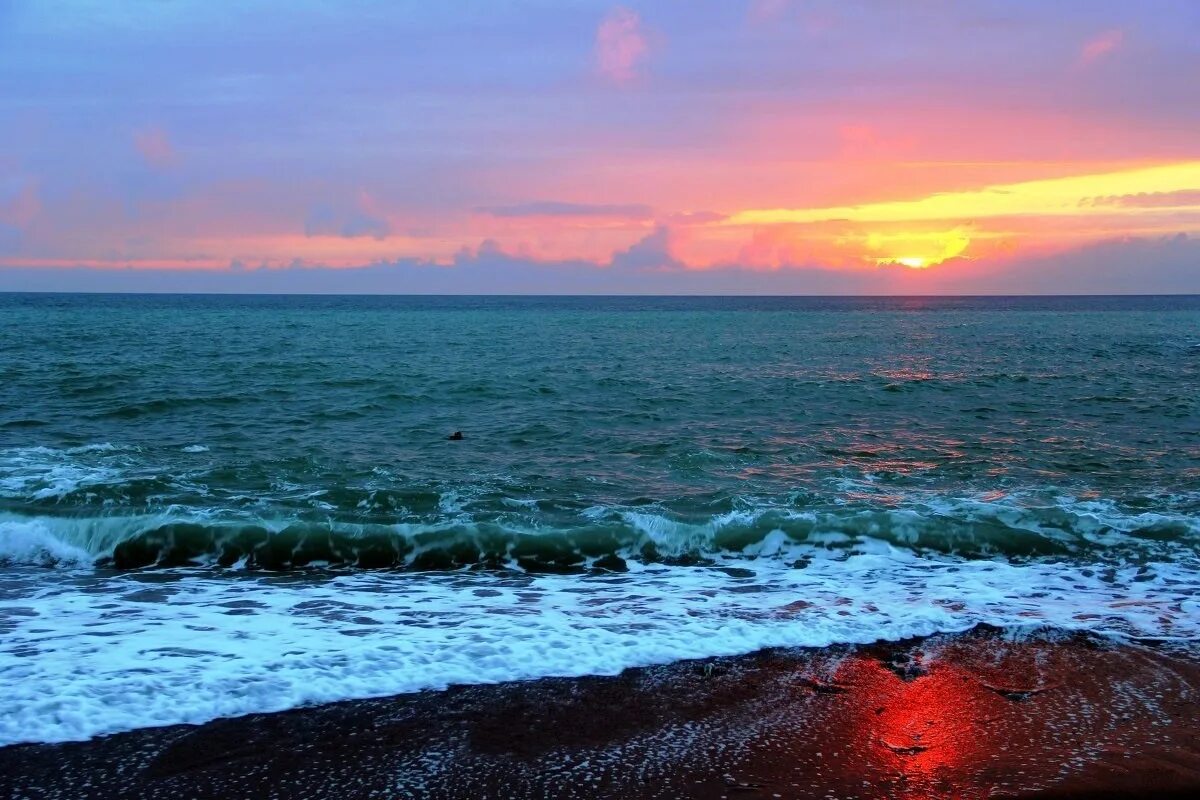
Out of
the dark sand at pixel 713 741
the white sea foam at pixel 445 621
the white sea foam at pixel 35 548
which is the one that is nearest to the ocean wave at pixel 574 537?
the white sea foam at pixel 35 548

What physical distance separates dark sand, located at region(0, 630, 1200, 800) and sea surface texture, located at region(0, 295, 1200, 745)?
430 millimetres

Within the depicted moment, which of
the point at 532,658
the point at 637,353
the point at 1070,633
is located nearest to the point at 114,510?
the point at 532,658

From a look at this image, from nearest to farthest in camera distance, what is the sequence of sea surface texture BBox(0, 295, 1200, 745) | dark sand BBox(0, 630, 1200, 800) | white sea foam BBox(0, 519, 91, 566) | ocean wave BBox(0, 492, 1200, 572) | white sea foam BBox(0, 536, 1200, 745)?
dark sand BBox(0, 630, 1200, 800) < white sea foam BBox(0, 536, 1200, 745) < sea surface texture BBox(0, 295, 1200, 745) < white sea foam BBox(0, 519, 91, 566) < ocean wave BBox(0, 492, 1200, 572)

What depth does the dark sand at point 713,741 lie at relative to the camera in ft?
16.9

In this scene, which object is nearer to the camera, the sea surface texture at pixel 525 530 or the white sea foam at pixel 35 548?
the sea surface texture at pixel 525 530

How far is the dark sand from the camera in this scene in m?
5.16

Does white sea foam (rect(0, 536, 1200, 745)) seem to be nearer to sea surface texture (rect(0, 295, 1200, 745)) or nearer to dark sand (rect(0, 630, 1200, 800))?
sea surface texture (rect(0, 295, 1200, 745))

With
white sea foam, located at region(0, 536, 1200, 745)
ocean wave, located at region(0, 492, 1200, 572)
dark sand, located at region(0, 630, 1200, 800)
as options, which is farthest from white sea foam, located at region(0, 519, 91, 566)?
dark sand, located at region(0, 630, 1200, 800)

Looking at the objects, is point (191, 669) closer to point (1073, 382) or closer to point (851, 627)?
point (851, 627)

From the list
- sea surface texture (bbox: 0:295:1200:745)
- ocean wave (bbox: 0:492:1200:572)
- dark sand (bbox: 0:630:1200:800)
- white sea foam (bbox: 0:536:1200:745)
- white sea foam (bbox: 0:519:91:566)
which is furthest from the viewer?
ocean wave (bbox: 0:492:1200:572)

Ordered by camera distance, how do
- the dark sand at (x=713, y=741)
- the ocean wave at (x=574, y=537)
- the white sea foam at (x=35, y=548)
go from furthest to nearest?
the ocean wave at (x=574, y=537)
the white sea foam at (x=35, y=548)
the dark sand at (x=713, y=741)

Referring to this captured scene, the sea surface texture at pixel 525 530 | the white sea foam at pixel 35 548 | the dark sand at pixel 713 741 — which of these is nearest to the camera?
the dark sand at pixel 713 741

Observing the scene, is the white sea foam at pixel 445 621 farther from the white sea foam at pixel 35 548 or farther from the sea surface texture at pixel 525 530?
the white sea foam at pixel 35 548

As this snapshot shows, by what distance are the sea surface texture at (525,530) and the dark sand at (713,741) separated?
0.43m
